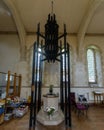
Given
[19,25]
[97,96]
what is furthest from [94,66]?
[19,25]

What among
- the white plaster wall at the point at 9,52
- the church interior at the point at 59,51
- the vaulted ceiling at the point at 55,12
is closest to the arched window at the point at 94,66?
the church interior at the point at 59,51

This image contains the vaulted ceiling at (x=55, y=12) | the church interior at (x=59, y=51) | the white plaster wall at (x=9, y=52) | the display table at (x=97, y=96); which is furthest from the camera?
the white plaster wall at (x=9, y=52)

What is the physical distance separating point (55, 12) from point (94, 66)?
176 inches

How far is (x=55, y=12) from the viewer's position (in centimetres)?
595

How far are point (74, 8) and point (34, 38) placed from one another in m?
3.43

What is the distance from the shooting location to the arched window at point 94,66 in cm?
747

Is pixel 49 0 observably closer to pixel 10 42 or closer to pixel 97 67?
pixel 10 42

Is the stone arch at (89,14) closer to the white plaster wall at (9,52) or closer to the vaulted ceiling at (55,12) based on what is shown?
the vaulted ceiling at (55,12)

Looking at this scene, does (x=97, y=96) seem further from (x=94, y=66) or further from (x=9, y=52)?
(x=9, y=52)

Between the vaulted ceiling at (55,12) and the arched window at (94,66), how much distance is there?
147 cm

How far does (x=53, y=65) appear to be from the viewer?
7473mm

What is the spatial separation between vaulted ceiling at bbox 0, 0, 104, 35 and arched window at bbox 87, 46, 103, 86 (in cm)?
147

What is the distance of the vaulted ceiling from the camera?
526 centimetres

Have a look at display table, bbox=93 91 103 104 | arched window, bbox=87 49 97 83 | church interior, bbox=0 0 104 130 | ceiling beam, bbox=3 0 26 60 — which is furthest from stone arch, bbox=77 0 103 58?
ceiling beam, bbox=3 0 26 60
